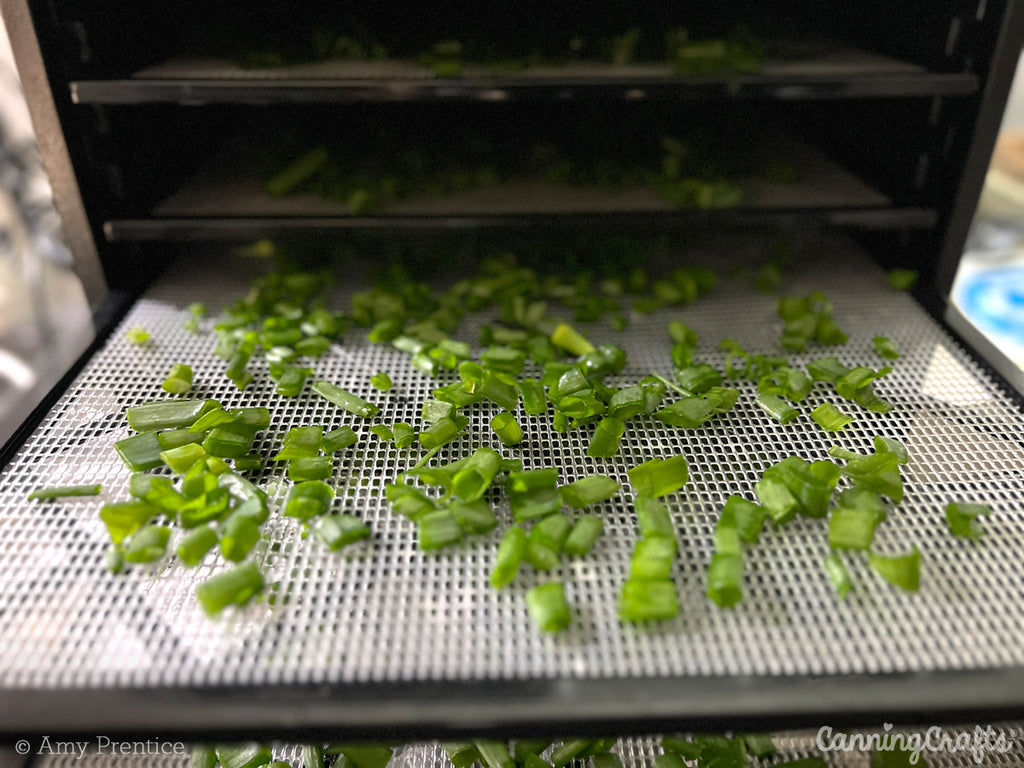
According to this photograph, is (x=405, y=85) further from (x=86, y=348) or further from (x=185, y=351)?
(x=86, y=348)

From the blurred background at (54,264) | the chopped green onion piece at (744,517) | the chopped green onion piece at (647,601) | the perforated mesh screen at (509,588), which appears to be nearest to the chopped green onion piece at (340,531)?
the perforated mesh screen at (509,588)

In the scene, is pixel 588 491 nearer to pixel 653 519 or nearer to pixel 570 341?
pixel 653 519

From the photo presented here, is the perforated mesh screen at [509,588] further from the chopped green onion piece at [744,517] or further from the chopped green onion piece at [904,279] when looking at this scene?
the chopped green onion piece at [904,279]

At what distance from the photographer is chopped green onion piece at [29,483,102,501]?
0.92m

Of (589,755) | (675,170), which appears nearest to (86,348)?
(589,755)

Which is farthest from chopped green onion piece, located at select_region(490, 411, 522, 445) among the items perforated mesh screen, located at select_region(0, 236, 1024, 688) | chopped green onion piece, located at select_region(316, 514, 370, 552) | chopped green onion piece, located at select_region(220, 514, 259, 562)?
chopped green onion piece, located at select_region(220, 514, 259, 562)

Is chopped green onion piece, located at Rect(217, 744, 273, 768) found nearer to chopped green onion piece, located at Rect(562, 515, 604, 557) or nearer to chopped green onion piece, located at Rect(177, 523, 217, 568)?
chopped green onion piece, located at Rect(177, 523, 217, 568)

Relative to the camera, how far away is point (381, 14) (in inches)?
58.4

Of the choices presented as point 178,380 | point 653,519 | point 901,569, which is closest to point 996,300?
point 901,569

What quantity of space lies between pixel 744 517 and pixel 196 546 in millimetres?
689

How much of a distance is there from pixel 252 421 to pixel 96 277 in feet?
1.93

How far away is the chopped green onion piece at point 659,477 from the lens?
3.14 ft

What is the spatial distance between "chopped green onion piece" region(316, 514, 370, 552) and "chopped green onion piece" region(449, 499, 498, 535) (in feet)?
0.38

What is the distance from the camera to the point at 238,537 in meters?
0.85
